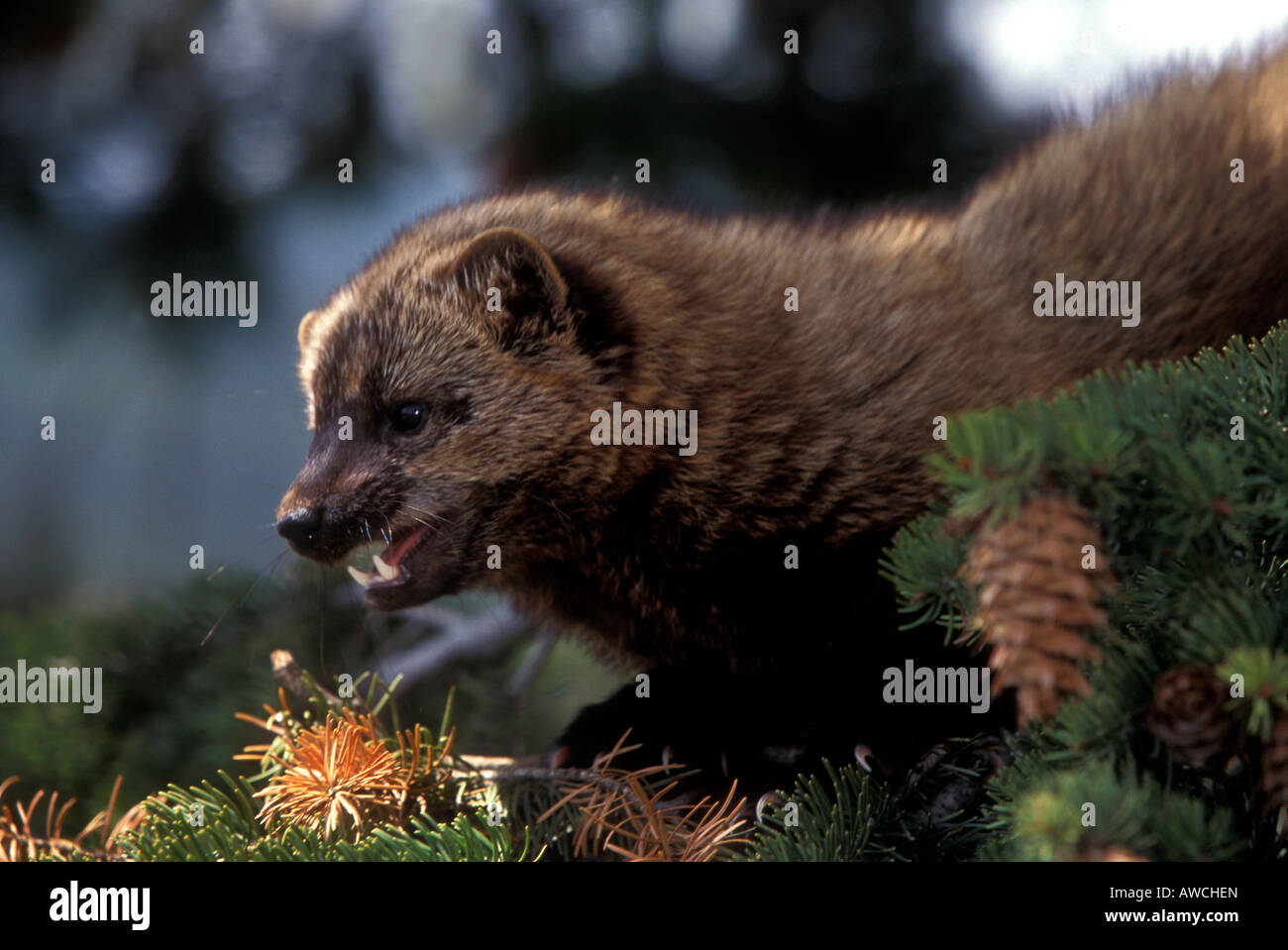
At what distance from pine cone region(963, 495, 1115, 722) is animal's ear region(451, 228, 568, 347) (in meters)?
0.97

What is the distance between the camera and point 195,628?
86.0 inches

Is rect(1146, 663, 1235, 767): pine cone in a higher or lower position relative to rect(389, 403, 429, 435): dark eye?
lower

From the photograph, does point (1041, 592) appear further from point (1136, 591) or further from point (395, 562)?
point (395, 562)

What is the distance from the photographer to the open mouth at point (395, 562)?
167 centimetres

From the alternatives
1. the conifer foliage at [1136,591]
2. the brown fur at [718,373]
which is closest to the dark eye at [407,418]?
the brown fur at [718,373]

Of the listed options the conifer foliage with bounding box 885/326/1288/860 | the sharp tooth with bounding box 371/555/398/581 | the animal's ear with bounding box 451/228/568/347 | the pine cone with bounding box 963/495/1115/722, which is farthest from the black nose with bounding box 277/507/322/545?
the pine cone with bounding box 963/495/1115/722

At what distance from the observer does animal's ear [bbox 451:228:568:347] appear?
1660 mm

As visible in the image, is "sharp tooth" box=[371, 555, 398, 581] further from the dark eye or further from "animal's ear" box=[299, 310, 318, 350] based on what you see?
"animal's ear" box=[299, 310, 318, 350]

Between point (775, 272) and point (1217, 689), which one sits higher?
point (775, 272)

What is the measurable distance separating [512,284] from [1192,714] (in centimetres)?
114
